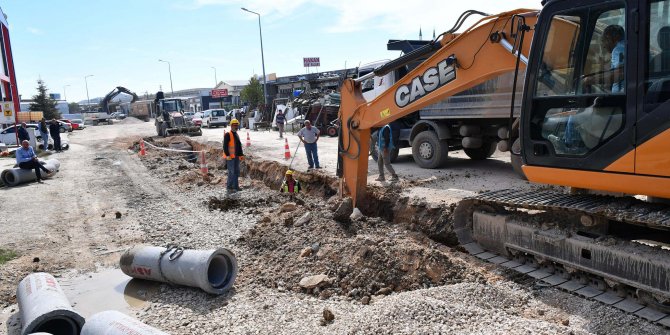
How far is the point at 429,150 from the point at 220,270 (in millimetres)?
7668

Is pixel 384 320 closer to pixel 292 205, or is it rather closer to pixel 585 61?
pixel 585 61

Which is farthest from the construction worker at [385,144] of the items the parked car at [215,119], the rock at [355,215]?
the parked car at [215,119]

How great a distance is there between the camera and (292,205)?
845 centimetres

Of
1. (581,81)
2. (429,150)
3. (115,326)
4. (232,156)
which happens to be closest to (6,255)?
(115,326)

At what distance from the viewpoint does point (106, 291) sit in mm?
5977

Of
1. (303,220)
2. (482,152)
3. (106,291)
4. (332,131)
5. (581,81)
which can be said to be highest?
(581,81)

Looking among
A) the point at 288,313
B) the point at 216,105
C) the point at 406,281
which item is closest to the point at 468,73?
the point at 406,281

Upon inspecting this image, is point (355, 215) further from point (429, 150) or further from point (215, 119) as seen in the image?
point (215, 119)

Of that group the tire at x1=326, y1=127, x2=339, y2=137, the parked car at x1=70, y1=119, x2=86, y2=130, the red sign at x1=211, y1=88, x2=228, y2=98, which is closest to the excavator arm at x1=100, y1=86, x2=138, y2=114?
the parked car at x1=70, y1=119, x2=86, y2=130

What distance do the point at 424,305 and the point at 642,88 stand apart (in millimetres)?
2578

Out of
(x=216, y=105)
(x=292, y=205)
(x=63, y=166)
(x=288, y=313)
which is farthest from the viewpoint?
(x=216, y=105)

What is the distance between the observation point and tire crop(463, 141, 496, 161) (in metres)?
12.6

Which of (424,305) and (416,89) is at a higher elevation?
(416,89)

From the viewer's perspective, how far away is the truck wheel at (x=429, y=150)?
11750 mm
